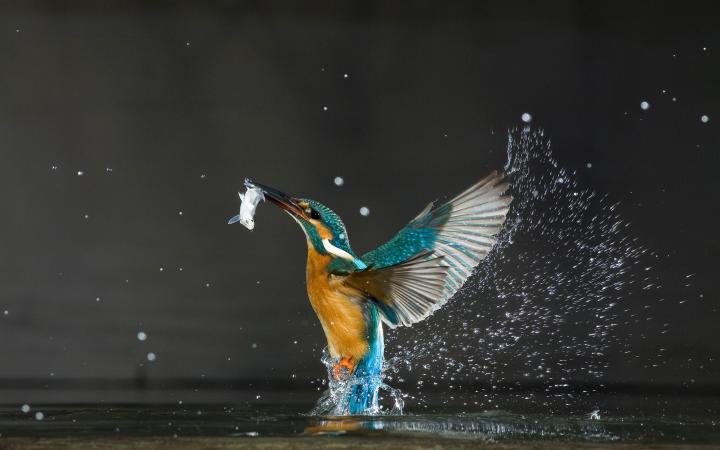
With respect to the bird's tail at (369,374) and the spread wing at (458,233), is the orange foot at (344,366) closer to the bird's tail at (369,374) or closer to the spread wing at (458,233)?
the bird's tail at (369,374)

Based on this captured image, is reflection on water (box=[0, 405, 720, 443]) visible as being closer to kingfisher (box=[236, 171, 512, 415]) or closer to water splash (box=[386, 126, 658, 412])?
kingfisher (box=[236, 171, 512, 415])

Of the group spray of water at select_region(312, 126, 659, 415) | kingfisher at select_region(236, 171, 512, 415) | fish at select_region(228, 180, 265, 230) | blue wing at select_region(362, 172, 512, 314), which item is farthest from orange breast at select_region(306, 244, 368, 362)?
spray of water at select_region(312, 126, 659, 415)

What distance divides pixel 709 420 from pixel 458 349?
2510 millimetres

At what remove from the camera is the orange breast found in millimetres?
2650

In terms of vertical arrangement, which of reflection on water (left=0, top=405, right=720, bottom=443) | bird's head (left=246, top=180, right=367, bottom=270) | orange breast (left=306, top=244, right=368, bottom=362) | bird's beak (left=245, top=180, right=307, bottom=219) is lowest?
reflection on water (left=0, top=405, right=720, bottom=443)

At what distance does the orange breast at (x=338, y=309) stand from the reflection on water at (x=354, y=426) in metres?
0.18

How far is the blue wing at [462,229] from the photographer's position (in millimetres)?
2924

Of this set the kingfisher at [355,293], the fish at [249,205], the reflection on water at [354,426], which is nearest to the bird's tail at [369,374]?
the kingfisher at [355,293]

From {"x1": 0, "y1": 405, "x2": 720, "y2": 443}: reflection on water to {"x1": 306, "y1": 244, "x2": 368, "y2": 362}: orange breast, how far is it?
0.18 meters

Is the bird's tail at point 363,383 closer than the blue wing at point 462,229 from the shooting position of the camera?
Yes

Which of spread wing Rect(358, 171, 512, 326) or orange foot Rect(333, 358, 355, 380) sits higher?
spread wing Rect(358, 171, 512, 326)

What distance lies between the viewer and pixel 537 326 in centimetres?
546

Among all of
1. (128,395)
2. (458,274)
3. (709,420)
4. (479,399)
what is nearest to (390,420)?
(458,274)

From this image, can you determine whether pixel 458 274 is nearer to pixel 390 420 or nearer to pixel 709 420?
pixel 390 420
